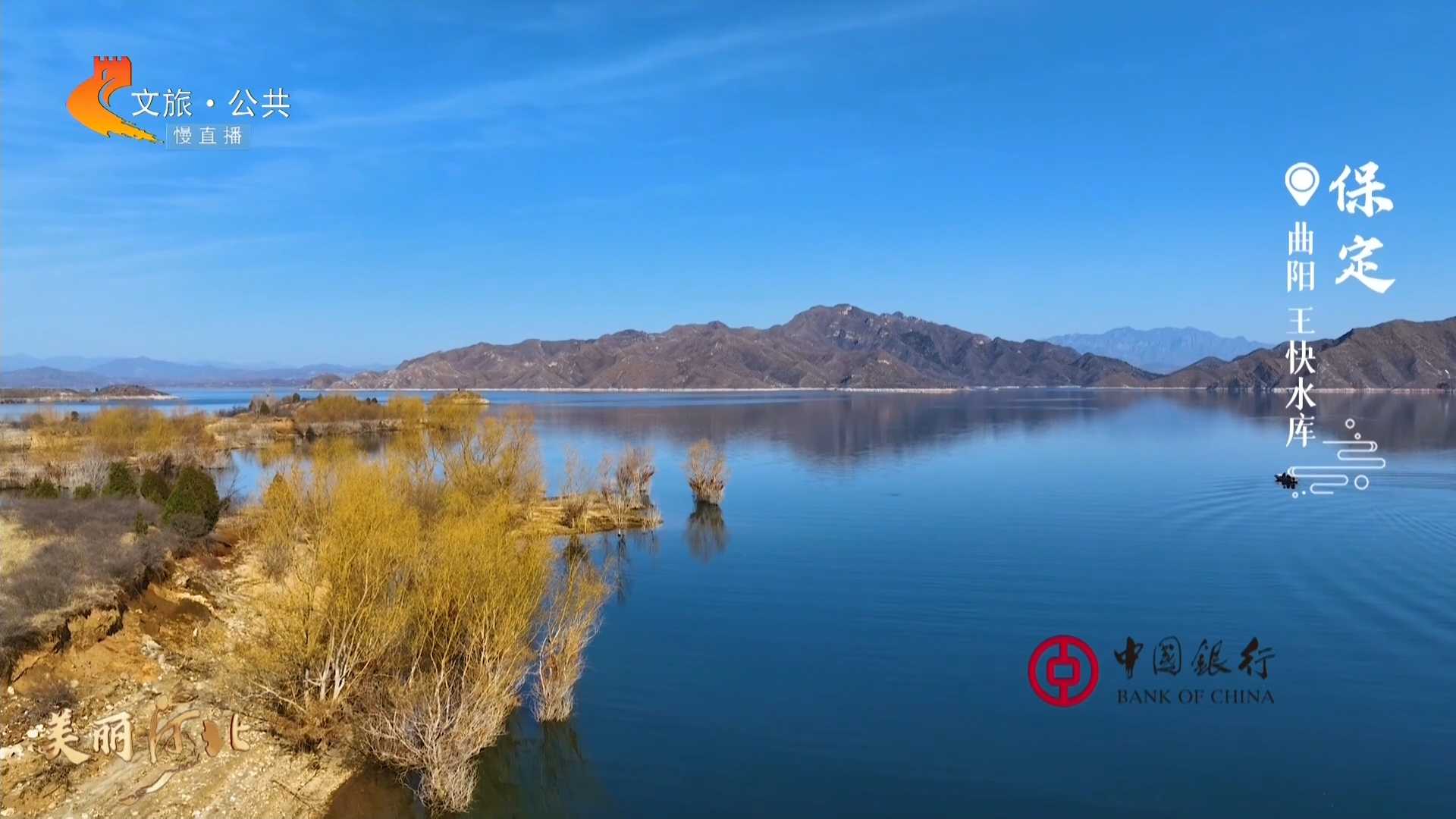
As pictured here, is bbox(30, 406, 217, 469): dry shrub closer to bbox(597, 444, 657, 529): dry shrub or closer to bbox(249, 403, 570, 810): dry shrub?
bbox(597, 444, 657, 529): dry shrub

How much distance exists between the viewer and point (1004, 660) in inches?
845

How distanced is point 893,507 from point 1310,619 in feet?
67.2

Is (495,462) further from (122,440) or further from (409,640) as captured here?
(122,440)

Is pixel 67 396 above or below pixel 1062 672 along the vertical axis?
above

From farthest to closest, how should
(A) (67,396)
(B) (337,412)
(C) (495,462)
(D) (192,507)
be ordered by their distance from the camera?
1. (A) (67,396)
2. (B) (337,412)
3. (C) (495,462)
4. (D) (192,507)

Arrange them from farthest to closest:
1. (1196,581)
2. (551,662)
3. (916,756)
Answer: (1196,581)
(551,662)
(916,756)

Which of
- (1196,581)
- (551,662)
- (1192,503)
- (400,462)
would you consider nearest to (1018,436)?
(1192,503)

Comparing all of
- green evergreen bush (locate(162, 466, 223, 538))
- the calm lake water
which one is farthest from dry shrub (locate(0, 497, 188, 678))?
the calm lake water

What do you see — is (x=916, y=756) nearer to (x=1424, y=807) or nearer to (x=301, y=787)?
(x=1424, y=807)

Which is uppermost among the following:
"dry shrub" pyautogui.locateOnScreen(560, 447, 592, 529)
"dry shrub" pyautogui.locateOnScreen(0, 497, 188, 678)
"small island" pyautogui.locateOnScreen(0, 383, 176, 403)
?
"small island" pyautogui.locateOnScreen(0, 383, 176, 403)

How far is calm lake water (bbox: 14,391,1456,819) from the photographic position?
15.4 metres

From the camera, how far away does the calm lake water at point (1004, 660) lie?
15383 mm

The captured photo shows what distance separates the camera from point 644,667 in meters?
21.4

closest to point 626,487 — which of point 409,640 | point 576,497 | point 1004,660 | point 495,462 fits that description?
point 576,497
